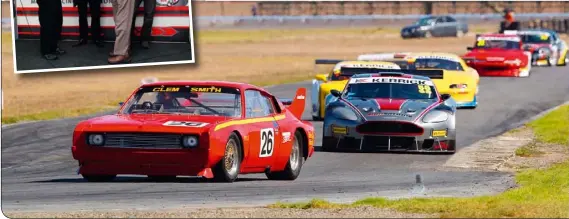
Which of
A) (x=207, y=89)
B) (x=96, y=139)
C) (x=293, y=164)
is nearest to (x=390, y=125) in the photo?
(x=293, y=164)

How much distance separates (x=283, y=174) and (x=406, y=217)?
14.1 feet

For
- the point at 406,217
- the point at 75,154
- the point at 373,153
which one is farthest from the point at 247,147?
the point at 373,153

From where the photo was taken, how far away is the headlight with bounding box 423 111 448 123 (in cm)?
1823

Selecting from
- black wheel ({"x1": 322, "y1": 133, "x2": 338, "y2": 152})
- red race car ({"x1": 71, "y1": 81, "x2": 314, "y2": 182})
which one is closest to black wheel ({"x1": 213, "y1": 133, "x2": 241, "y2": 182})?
red race car ({"x1": 71, "y1": 81, "x2": 314, "y2": 182})

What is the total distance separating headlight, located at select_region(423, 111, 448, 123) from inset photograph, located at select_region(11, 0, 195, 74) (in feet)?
22.9

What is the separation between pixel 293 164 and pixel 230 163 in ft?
5.67

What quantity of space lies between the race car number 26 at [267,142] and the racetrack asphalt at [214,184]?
330 mm

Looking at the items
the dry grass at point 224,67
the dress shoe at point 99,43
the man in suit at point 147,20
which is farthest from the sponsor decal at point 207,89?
the dress shoe at point 99,43

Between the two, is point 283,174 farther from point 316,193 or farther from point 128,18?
point 128,18

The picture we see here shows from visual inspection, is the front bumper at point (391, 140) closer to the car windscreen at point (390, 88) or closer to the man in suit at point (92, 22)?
the car windscreen at point (390, 88)

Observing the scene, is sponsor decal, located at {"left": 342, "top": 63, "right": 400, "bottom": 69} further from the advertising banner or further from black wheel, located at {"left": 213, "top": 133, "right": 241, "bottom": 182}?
the advertising banner

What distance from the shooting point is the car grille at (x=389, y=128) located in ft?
59.4

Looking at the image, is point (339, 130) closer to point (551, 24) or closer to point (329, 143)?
point (329, 143)

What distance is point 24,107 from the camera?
27.6 meters
